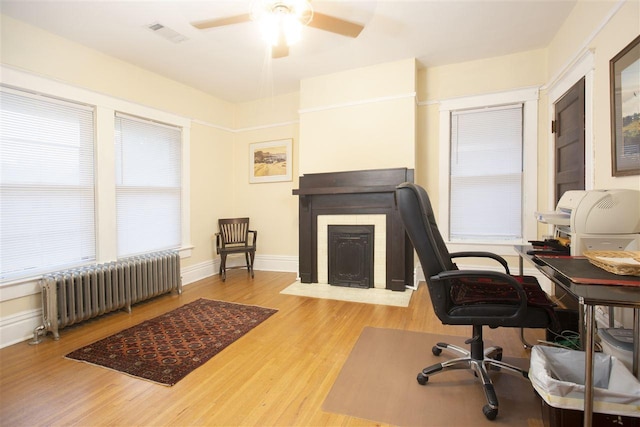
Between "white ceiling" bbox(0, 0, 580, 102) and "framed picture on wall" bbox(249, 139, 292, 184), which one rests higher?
"white ceiling" bbox(0, 0, 580, 102)

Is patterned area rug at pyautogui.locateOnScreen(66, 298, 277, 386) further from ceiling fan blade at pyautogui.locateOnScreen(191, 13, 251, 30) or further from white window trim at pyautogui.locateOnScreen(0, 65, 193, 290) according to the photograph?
ceiling fan blade at pyautogui.locateOnScreen(191, 13, 251, 30)

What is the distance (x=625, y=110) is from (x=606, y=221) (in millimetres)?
775

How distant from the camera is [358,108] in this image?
3939 millimetres

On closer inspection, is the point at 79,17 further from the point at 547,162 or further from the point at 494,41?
the point at 547,162

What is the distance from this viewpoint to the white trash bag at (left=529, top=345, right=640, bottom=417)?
3.87 feet

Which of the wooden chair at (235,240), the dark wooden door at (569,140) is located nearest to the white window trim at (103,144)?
the wooden chair at (235,240)

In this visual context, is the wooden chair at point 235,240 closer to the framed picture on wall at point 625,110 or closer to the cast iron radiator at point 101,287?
the cast iron radiator at point 101,287

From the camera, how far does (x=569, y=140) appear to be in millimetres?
2914

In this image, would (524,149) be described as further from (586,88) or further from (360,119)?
(360,119)

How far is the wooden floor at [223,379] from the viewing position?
1.58m

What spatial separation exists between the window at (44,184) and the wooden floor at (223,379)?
75cm

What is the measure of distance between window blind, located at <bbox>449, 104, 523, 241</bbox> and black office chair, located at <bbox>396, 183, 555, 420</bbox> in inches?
85.6

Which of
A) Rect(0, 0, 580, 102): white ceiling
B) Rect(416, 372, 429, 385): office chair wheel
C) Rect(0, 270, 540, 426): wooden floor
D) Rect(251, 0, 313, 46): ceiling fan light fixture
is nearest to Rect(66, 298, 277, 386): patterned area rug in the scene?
Rect(0, 270, 540, 426): wooden floor

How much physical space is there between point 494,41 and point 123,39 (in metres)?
3.98
